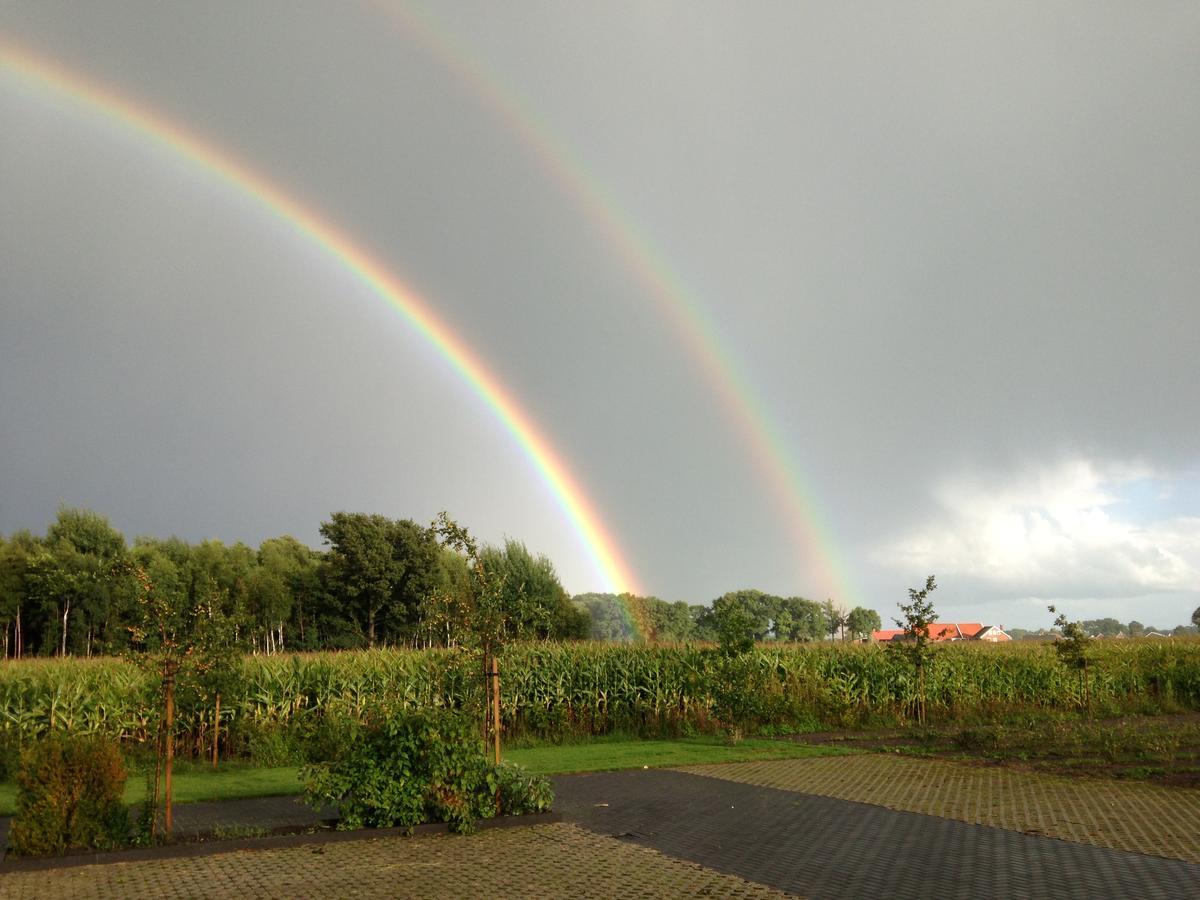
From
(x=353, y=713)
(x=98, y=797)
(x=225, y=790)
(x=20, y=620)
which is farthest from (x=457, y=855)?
(x=20, y=620)

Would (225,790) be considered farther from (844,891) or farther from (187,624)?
(844,891)

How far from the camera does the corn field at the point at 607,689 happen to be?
18.4m

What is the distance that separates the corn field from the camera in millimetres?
18375

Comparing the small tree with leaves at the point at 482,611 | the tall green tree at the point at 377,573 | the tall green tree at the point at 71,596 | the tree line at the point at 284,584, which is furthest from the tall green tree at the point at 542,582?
the small tree with leaves at the point at 482,611

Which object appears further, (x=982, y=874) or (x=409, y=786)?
(x=409, y=786)

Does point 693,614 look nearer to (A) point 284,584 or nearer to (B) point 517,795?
(A) point 284,584

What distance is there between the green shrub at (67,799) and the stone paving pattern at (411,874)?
393 mm

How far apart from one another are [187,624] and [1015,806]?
33.5ft

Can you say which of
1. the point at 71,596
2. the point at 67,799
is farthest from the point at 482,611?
the point at 71,596

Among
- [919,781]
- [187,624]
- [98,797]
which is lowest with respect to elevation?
[919,781]

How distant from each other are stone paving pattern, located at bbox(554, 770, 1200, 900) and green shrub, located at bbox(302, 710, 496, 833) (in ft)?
5.04

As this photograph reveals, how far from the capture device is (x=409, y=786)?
1046 centimetres

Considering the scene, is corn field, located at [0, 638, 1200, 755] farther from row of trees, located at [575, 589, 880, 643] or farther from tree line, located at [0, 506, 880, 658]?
row of trees, located at [575, 589, 880, 643]

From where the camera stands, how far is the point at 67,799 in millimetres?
9195
